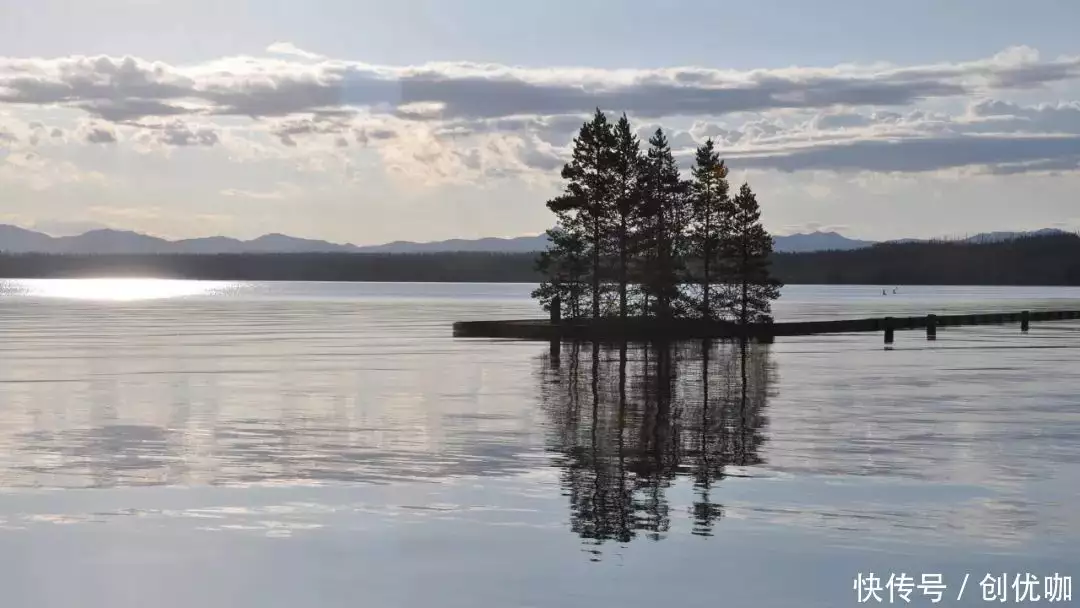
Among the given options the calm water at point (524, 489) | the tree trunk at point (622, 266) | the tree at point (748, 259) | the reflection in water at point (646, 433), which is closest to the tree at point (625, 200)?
the tree trunk at point (622, 266)

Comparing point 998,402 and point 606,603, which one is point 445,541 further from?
point 998,402

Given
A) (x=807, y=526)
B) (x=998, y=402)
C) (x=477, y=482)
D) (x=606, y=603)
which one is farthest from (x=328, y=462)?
(x=998, y=402)

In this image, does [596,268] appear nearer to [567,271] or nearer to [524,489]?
[567,271]

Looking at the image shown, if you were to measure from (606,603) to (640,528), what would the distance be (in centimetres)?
379

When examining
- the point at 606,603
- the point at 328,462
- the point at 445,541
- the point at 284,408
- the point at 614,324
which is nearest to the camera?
the point at 606,603

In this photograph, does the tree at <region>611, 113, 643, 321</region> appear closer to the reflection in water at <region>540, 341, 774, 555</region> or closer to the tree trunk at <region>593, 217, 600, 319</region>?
the tree trunk at <region>593, 217, 600, 319</region>

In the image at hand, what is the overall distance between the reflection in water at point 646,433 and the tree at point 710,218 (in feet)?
123

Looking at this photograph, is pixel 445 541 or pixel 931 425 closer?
pixel 445 541

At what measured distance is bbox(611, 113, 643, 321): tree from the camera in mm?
85831

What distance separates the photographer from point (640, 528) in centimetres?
1709

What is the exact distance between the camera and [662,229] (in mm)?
88188

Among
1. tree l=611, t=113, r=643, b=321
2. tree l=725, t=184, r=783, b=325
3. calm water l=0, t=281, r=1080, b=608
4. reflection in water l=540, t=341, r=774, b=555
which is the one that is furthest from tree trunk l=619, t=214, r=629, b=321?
calm water l=0, t=281, r=1080, b=608

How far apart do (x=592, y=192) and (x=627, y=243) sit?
3899 millimetres

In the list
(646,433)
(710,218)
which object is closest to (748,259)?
(710,218)
